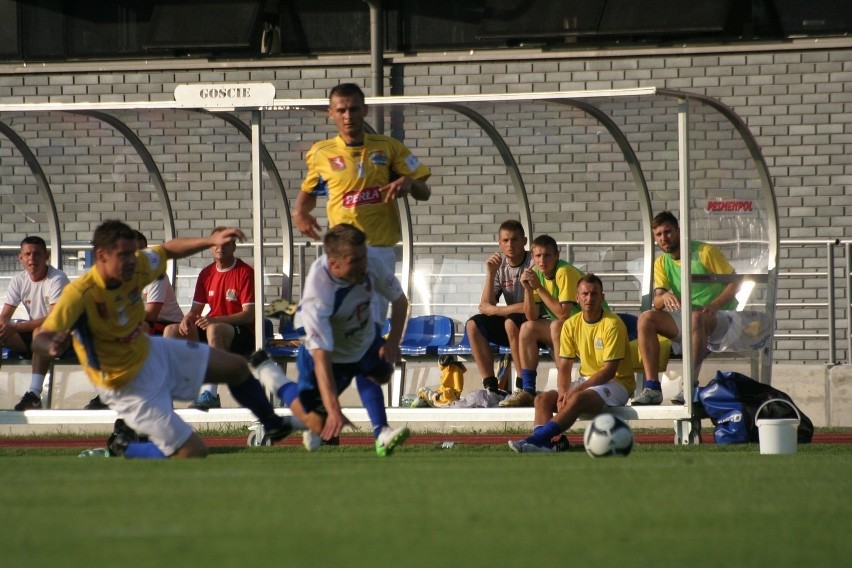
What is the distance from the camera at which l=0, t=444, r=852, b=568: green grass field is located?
13.3ft

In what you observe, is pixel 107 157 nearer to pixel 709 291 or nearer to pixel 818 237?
pixel 709 291

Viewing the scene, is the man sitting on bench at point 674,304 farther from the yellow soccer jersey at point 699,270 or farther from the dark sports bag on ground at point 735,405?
the dark sports bag on ground at point 735,405

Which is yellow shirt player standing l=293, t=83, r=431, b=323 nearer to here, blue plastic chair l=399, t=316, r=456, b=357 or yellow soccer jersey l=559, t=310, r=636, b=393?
yellow soccer jersey l=559, t=310, r=636, b=393

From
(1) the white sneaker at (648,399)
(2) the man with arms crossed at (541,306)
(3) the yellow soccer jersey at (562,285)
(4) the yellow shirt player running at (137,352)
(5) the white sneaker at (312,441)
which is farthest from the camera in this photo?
(3) the yellow soccer jersey at (562,285)

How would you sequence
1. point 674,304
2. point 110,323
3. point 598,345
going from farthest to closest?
point 674,304 → point 598,345 → point 110,323

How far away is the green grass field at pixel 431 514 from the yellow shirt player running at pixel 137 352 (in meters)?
0.62

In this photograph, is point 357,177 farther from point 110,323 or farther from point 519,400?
point 519,400

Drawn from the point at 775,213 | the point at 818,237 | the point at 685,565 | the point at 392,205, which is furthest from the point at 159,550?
the point at 818,237

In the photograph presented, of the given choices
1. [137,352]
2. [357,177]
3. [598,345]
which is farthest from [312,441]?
[598,345]

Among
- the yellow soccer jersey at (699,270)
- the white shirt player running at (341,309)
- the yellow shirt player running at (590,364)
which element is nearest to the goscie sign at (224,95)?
the white shirt player running at (341,309)

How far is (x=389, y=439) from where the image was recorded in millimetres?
7891

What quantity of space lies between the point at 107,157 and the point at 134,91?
565 cm

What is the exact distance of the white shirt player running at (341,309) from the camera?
25.5ft

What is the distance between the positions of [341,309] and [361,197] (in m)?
1.28
